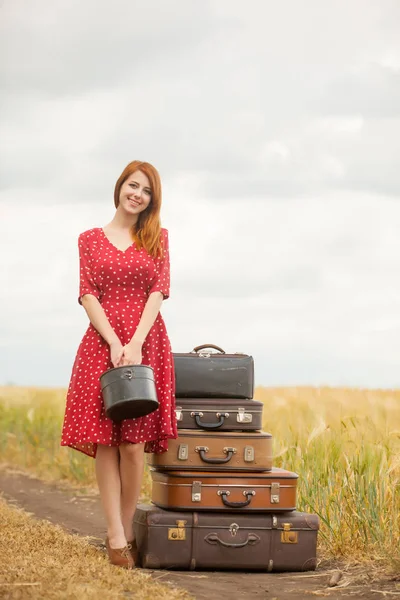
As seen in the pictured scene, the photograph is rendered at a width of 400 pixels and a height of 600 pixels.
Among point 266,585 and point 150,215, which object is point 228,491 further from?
point 150,215

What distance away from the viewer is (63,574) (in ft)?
15.6

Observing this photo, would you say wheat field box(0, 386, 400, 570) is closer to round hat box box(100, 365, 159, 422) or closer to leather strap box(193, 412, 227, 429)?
leather strap box(193, 412, 227, 429)

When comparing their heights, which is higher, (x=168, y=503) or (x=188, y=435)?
(x=188, y=435)

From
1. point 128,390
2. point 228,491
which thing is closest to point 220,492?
point 228,491

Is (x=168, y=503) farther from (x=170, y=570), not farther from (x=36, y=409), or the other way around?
(x=36, y=409)

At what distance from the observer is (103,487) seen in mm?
5504

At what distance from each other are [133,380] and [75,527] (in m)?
2.63

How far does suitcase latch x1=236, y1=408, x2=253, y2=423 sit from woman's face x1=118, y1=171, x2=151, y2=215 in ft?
4.40

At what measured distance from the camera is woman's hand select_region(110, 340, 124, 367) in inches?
211

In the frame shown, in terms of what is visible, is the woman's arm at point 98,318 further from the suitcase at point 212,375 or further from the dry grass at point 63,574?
the dry grass at point 63,574

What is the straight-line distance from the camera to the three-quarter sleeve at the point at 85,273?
553cm

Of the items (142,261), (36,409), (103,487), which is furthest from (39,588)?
(36,409)

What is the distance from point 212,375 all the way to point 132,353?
2.31ft

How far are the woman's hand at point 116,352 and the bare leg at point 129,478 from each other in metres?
0.47
